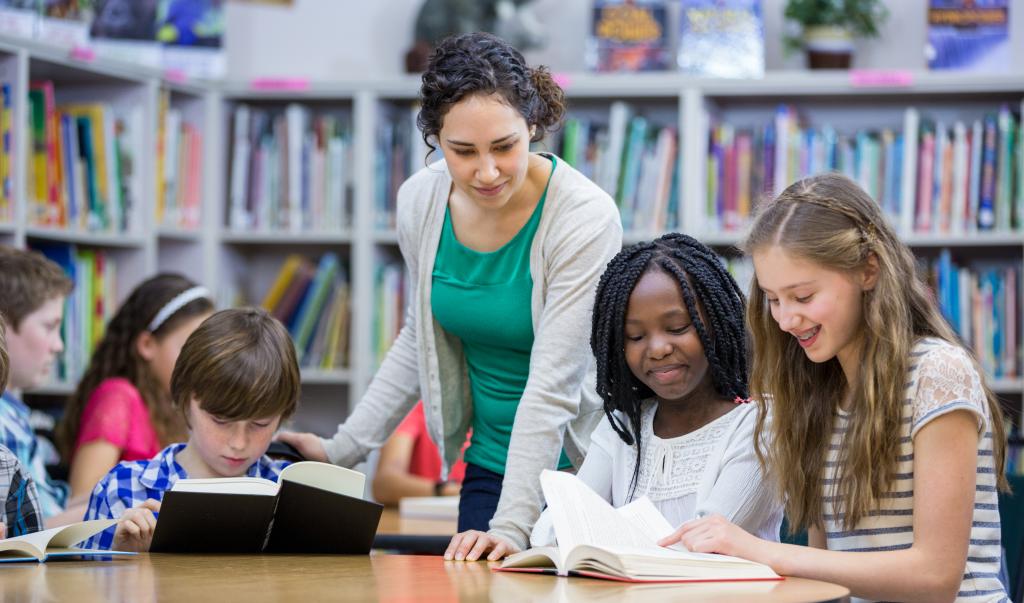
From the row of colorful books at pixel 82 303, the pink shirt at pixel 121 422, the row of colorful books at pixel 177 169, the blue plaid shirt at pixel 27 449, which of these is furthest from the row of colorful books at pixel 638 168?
the blue plaid shirt at pixel 27 449

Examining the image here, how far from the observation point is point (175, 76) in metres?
3.80

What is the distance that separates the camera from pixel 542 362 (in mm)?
1879

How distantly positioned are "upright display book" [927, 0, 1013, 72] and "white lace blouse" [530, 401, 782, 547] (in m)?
2.21

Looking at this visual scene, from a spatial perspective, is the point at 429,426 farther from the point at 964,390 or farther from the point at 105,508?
the point at 964,390

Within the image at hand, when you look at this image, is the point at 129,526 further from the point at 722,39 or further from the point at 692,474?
the point at 722,39

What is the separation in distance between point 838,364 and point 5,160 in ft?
7.60

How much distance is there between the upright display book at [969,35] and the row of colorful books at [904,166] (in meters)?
0.15

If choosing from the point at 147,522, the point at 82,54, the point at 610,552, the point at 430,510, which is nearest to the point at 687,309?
the point at 610,552

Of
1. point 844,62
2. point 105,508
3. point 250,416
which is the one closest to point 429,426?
point 250,416

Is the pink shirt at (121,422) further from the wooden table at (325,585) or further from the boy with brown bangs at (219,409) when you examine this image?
the wooden table at (325,585)

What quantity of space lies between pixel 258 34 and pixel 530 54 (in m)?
0.92

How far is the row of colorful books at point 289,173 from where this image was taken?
13.0ft

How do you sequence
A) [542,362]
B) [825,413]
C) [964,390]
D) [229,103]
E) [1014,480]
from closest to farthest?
[964,390], [825,413], [542,362], [1014,480], [229,103]

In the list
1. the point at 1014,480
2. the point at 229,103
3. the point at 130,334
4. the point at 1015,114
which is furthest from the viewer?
the point at 229,103
